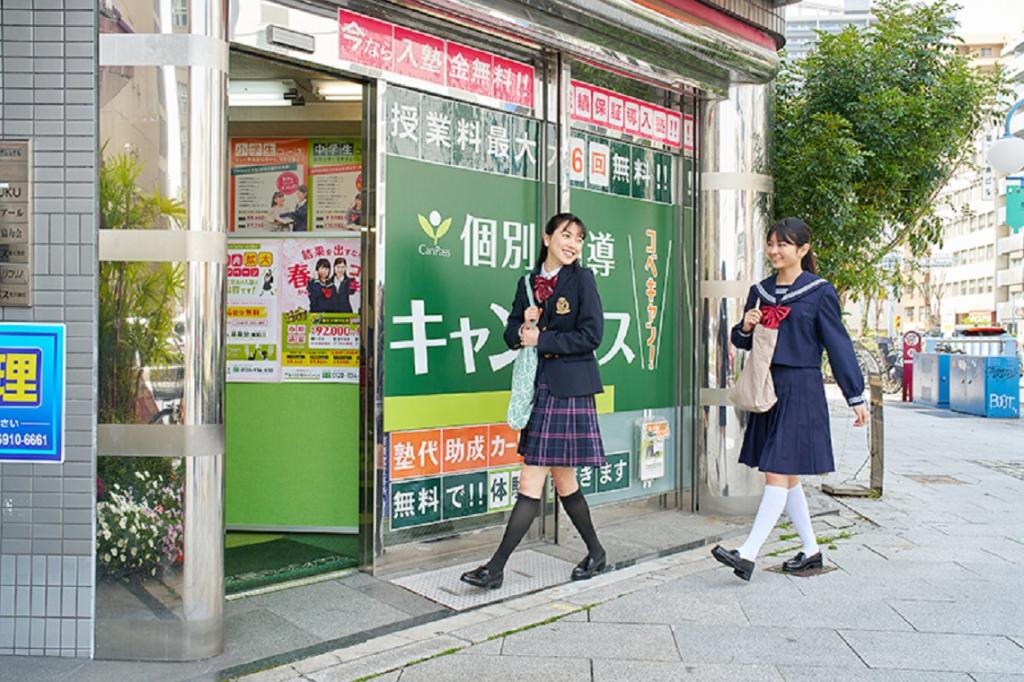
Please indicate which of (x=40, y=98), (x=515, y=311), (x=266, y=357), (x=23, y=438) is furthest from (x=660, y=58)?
(x=23, y=438)

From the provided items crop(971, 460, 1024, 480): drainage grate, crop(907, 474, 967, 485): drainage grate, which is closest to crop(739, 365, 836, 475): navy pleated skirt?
A: crop(907, 474, 967, 485): drainage grate

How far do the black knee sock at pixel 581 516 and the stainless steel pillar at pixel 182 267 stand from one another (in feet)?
6.21

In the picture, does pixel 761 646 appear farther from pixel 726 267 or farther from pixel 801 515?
pixel 726 267

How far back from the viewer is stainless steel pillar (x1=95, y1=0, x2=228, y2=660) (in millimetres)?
3697

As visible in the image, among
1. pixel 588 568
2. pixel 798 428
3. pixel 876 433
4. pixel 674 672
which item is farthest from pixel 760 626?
pixel 876 433

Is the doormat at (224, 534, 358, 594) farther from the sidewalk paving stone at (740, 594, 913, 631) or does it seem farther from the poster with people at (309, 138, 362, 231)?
the sidewalk paving stone at (740, 594, 913, 631)

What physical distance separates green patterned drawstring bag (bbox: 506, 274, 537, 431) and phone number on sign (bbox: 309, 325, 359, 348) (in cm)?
128

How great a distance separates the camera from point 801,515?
5.32 m

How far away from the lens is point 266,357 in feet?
19.0

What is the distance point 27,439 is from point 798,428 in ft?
11.7

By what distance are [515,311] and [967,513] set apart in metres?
4.45

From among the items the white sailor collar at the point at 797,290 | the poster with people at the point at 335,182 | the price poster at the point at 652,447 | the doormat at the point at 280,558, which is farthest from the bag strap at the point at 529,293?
the price poster at the point at 652,447

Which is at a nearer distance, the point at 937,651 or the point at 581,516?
the point at 937,651

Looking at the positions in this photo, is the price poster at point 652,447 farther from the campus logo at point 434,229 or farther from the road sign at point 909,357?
the road sign at point 909,357
